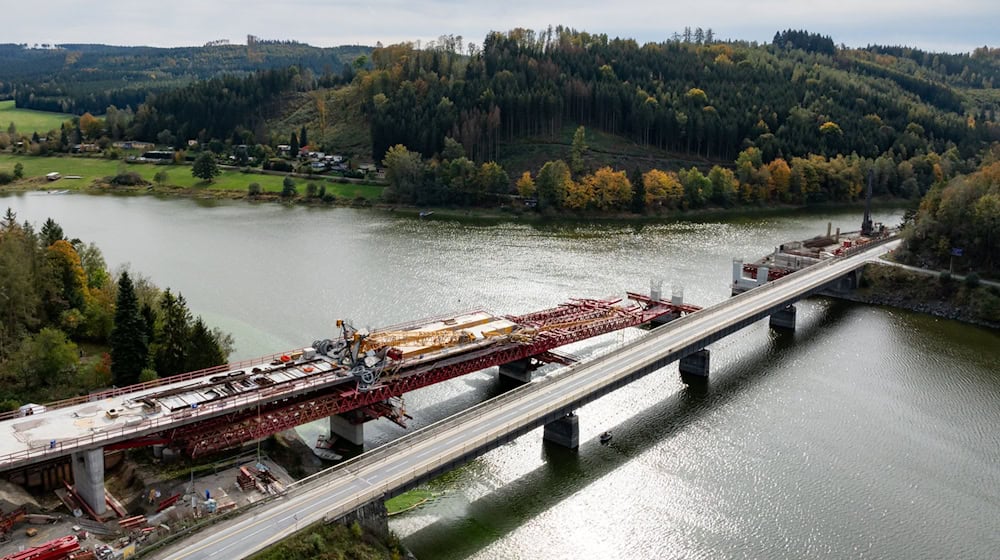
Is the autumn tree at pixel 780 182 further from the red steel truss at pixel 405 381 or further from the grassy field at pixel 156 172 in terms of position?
the red steel truss at pixel 405 381

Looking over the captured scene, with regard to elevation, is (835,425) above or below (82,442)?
below

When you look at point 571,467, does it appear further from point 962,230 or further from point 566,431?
point 962,230

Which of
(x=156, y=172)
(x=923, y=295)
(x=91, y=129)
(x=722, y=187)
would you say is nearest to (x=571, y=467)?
(x=923, y=295)

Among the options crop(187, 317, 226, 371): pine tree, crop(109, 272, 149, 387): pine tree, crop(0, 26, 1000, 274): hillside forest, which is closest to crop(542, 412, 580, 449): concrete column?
crop(187, 317, 226, 371): pine tree

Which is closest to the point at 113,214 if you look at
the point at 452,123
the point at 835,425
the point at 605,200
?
the point at 452,123

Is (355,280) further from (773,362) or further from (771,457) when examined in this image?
(771,457)

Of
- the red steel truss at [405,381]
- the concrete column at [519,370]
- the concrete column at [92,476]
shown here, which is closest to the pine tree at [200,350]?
the red steel truss at [405,381]

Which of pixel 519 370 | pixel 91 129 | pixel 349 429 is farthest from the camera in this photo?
pixel 91 129
